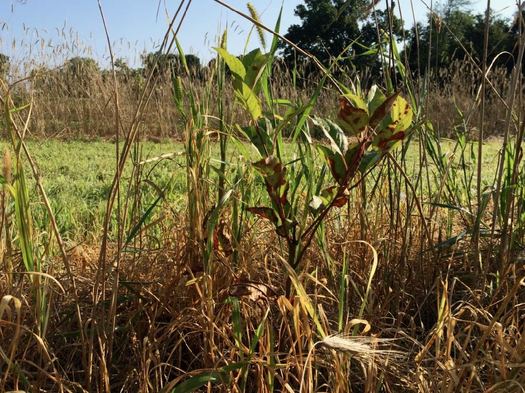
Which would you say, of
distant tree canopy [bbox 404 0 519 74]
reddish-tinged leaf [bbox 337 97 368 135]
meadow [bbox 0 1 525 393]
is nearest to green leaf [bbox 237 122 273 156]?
meadow [bbox 0 1 525 393]

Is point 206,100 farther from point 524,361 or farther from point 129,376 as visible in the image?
point 524,361

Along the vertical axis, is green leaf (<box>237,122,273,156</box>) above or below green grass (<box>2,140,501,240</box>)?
above

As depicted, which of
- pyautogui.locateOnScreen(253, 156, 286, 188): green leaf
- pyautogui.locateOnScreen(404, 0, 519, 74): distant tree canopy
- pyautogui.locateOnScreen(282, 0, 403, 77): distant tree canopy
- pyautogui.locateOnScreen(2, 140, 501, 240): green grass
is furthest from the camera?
pyautogui.locateOnScreen(2, 140, 501, 240): green grass

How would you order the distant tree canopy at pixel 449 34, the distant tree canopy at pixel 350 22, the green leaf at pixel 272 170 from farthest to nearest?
the distant tree canopy at pixel 449 34 → the distant tree canopy at pixel 350 22 → the green leaf at pixel 272 170

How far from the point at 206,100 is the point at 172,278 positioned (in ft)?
0.92

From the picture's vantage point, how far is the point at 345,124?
0.68 metres

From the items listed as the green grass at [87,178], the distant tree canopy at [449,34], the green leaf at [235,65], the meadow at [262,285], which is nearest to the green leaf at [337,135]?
the meadow at [262,285]

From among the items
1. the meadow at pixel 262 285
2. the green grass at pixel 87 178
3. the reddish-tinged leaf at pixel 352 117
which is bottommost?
the green grass at pixel 87 178

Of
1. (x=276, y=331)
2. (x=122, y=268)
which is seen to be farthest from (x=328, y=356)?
(x=122, y=268)

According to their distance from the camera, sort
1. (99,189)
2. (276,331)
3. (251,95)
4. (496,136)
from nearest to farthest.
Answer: (251,95) < (276,331) < (99,189) < (496,136)

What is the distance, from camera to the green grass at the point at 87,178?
1796mm

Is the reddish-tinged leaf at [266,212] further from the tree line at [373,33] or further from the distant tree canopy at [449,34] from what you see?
the distant tree canopy at [449,34]

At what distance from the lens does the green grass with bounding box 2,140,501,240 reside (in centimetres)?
180

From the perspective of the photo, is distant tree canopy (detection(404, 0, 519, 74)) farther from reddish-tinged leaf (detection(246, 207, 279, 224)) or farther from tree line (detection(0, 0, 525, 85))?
reddish-tinged leaf (detection(246, 207, 279, 224))
